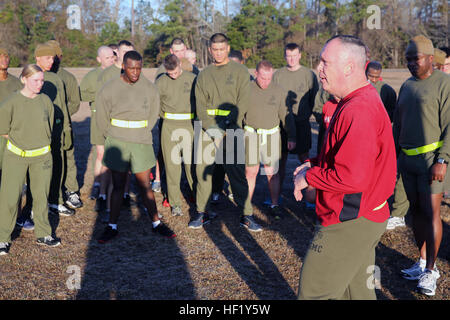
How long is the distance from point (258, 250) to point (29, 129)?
2.87 metres

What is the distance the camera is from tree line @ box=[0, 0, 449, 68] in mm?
33688

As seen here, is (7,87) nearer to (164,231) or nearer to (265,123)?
(164,231)

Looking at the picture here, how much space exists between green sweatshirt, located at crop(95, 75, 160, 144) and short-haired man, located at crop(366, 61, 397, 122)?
2.85 meters

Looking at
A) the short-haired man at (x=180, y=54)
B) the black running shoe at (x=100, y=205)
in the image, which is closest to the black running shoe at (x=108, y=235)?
the black running shoe at (x=100, y=205)

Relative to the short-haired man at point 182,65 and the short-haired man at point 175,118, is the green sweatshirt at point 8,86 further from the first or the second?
the short-haired man at point 182,65

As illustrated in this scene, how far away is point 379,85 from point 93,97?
4.20 metres

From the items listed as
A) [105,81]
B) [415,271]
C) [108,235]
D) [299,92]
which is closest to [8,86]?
[105,81]

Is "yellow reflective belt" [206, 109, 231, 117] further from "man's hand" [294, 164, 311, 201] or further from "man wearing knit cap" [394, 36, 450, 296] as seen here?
"man's hand" [294, 164, 311, 201]

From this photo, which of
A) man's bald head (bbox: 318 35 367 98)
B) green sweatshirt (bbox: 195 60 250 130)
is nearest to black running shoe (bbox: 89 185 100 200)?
green sweatshirt (bbox: 195 60 250 130)

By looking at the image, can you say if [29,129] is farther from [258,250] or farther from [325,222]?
[325,222]

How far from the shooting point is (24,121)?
4.79 m

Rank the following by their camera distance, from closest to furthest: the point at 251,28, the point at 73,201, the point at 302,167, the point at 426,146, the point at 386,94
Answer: the point at 302,167
the point at 426,146
the point at 386,94
the point at 73,201
the point at 251,28

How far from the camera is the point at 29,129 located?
483 cm
